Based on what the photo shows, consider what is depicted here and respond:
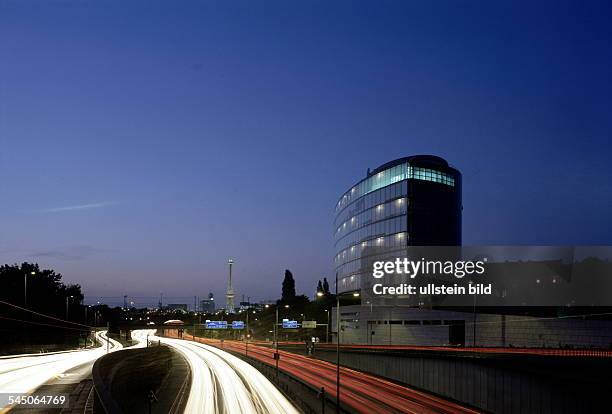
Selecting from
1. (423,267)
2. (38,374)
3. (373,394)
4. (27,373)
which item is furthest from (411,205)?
(27,373)

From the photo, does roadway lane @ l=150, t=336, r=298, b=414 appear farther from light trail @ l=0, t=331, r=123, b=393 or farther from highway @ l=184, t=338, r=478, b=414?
light trail @ l=0, t=331, r=123, b=393

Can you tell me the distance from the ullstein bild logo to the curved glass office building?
14.3ft

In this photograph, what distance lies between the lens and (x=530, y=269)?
406 ft

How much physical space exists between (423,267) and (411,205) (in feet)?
49.1

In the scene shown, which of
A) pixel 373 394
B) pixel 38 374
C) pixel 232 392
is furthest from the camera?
pixel 232 392

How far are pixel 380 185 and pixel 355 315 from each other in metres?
33.0

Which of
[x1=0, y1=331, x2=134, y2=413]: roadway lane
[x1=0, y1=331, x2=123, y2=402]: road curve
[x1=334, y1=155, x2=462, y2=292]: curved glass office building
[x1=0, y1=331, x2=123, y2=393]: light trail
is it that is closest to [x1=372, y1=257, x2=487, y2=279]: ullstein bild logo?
[x1=334, y1=155, x2=462, y2=292]: curved glass office building

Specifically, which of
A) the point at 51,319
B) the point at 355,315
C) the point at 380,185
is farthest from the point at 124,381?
the point at 380,185

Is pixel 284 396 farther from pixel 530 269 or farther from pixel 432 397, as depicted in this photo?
pixel 530 269

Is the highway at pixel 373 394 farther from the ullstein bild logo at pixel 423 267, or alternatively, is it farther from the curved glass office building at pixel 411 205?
the curved glass office building at pixel 411 205

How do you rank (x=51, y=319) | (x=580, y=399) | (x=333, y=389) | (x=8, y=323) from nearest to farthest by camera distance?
1. (x=580, y=399)
2. (x=333, y=389)
3. (x=8, y=323)
4. (x=51, y=319)

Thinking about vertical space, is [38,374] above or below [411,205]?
below

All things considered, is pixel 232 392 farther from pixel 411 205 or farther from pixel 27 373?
pixel 411 205

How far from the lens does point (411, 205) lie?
14712cm
